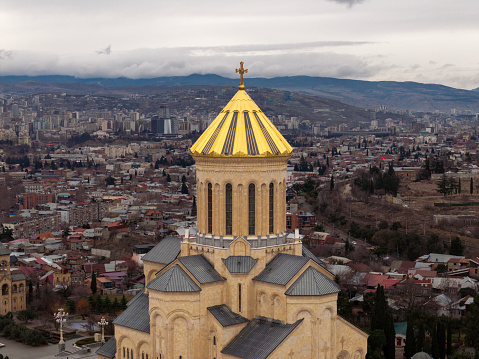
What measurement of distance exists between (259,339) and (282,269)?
203 cm

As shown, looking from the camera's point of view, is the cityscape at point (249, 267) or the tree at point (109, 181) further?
the tree at point (109, 181)

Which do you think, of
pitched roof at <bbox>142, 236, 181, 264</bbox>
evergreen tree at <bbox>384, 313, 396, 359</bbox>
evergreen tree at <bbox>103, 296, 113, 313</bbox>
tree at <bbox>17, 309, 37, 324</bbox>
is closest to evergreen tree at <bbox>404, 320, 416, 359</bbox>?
evergreen tree at <bbox>384, 313, 396, 359</bbox>

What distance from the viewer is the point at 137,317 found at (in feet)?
76.1

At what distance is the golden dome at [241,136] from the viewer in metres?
22.0

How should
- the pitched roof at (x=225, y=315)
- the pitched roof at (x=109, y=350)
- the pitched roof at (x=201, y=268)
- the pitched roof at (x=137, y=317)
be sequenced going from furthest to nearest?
→ 1. the pitched roof at (x=109, y=350)
2. the pitched roof at (x=137, y=317)
3. the pitched roof at (x=201, y=268)
4. the pitched roof at (x=225, y=315)

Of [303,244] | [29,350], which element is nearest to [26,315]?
[29,350]

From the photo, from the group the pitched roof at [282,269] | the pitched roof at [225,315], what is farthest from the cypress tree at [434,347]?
the pitched roof at [225,315]

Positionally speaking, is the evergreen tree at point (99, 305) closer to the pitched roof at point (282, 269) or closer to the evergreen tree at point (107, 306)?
the evergreen tree at point (107, 306)

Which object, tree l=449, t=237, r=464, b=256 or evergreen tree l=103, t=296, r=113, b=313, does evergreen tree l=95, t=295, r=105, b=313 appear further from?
tree l=449, t=237, r=464, b=256

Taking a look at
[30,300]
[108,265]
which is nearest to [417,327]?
[30,300]

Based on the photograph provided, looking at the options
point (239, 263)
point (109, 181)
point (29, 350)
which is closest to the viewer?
point (239, 263)

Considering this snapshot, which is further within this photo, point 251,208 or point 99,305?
point 99,305

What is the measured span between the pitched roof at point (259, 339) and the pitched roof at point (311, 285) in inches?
32.1

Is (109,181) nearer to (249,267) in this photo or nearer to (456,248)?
(456,248)
